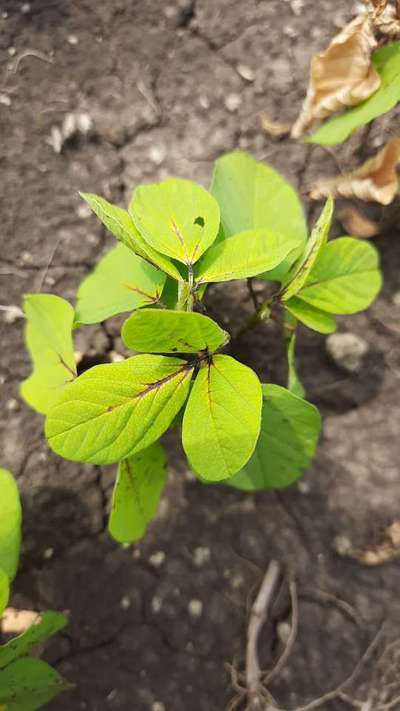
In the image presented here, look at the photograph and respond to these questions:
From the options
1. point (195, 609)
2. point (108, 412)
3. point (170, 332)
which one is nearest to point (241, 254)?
point (170, 332)

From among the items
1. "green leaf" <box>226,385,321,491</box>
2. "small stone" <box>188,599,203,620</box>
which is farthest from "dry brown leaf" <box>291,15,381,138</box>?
"small stone" <box>188,599,203,620</box>

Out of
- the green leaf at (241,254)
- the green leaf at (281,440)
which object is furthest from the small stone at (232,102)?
the green leaf at (281,440)

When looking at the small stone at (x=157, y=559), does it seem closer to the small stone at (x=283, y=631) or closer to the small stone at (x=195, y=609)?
the small stone at (x=195, y=609)

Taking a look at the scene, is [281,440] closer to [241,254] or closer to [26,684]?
[241,254]

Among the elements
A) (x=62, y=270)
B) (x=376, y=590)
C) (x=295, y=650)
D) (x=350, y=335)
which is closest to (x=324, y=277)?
(x=350, y=335)

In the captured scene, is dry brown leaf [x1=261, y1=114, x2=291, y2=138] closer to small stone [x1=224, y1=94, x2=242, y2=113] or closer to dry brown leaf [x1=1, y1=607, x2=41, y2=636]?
small stone [x1=224, y1=94, x2=242, y2=113]
